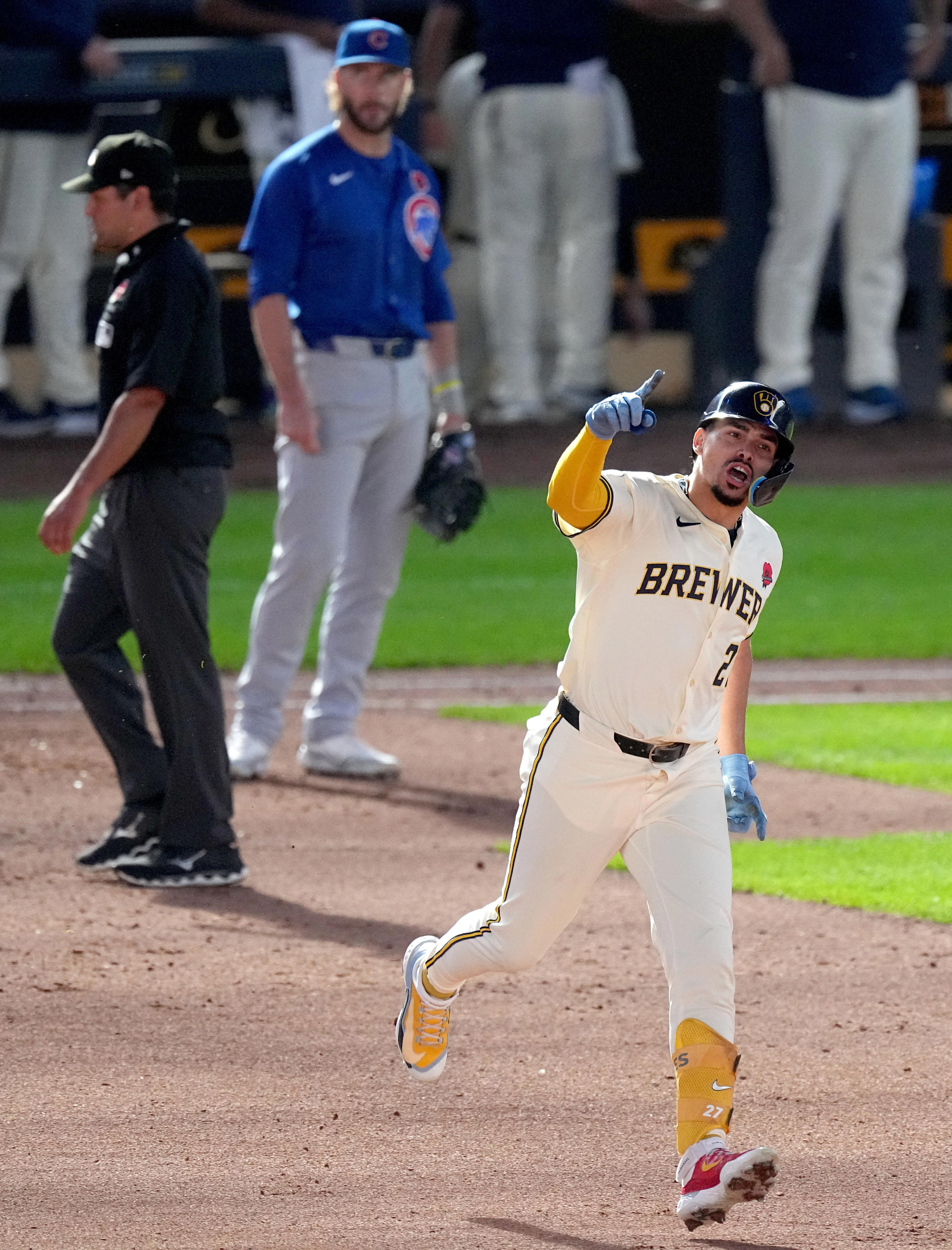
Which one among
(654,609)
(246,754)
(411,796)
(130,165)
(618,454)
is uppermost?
(130,165)

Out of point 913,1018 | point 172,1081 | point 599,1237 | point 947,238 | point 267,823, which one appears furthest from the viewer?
point 947,238

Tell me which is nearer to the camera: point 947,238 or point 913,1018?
point 913,1018

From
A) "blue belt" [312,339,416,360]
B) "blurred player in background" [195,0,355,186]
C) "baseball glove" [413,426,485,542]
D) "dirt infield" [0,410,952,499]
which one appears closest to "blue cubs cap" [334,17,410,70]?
"blue belt" [312,339,416,360]

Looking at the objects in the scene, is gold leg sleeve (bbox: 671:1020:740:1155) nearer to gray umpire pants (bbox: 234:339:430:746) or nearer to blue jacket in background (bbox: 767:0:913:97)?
gray umpire pants (bbox: 234:339:430:746)

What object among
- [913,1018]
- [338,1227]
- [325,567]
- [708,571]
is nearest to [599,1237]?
[338,1227]

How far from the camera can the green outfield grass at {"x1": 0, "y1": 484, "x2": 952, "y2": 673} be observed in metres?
10.9

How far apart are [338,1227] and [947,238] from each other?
1546 cm

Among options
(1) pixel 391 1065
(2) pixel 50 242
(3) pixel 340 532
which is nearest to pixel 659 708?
(1) pixel 391 1065

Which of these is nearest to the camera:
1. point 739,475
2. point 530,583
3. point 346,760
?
point 739,475

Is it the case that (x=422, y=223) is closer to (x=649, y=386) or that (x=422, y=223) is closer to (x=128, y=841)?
(x=128, y=841)

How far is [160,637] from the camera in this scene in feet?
20.6

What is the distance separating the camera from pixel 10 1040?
5027 millimetres

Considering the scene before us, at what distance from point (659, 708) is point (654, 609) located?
20 centimetres

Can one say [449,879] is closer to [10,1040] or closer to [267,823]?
[267,823]
